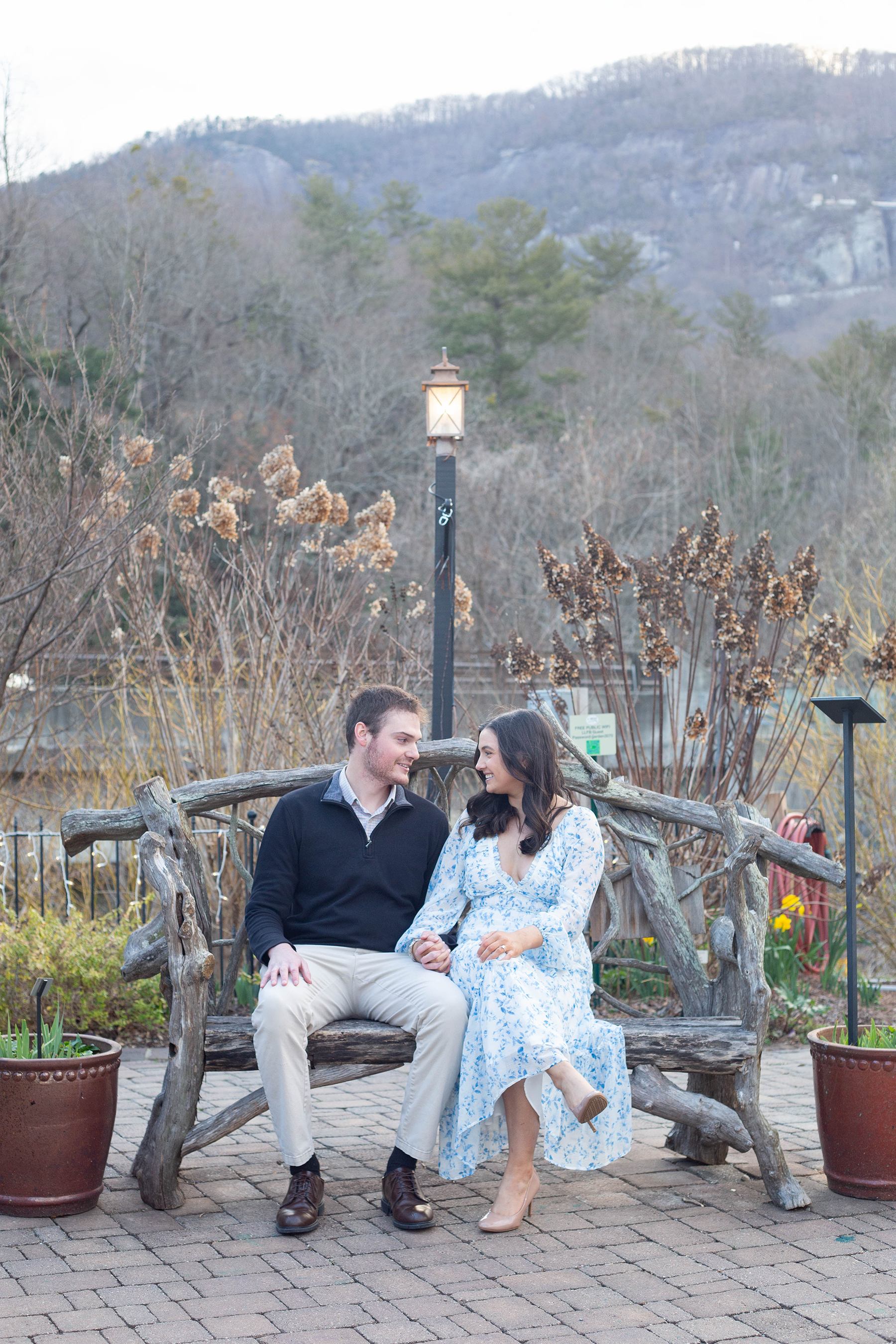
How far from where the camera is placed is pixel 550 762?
12.4 feet

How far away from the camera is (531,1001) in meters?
3.52

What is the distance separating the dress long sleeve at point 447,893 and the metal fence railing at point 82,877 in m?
2.70

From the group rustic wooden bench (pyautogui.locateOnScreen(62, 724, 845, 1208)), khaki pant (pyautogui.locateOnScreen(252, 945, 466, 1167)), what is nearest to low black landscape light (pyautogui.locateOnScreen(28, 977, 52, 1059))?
rustic wooden bench (pyautogui.locateOnScreen(62, 724, 845, 1208))

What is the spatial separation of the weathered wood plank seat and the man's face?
70 centimetres

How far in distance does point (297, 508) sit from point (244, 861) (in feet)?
6.62

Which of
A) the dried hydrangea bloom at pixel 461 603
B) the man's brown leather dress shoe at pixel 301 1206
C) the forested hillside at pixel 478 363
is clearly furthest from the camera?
the forested hillside at pixel 478 363

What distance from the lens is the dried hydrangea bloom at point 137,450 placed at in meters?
6.48

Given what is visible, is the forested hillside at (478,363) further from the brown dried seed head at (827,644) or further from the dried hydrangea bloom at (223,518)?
the brown dried seed head at (827,644)

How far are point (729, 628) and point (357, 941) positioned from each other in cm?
310

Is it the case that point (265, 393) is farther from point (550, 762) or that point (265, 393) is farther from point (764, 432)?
point (550, 762)

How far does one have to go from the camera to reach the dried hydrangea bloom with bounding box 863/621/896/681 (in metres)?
5.84

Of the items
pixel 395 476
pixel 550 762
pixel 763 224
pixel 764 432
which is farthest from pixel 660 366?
pixel 763 224

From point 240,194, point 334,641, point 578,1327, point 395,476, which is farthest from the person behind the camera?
point 240,194

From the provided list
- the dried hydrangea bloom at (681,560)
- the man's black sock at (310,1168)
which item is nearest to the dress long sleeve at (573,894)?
the man's black sock at (310,1168)
